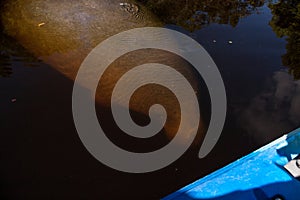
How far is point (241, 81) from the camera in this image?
550 cm

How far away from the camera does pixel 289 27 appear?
24.6ft

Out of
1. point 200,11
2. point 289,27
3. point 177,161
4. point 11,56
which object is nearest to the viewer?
point 177,161

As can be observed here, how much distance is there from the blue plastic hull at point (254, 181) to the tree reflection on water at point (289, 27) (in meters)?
3.28

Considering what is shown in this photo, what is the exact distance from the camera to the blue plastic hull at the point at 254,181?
279cm

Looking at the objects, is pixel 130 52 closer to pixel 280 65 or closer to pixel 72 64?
pixel 72 64

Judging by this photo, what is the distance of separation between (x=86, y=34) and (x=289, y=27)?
5.23 m

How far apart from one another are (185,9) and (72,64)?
4.16 meters

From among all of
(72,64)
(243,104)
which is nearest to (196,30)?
(243,104)

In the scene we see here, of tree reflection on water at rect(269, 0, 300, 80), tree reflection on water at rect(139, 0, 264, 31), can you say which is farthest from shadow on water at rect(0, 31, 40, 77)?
tree reflection on water at rect(269, 0, 300, 80)

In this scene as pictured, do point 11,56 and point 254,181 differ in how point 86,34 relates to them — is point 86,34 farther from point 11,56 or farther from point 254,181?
point 254,181

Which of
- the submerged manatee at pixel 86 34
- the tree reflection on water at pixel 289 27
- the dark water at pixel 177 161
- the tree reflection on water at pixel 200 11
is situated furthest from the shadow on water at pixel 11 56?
the tree reflection on water at pixel 289 27

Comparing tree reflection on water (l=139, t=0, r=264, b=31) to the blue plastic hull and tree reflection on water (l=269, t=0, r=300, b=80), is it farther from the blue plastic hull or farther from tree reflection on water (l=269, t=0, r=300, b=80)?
the blue plastic hull

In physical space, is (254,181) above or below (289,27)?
below

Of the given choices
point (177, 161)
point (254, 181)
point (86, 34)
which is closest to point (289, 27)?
point (86, 34)
